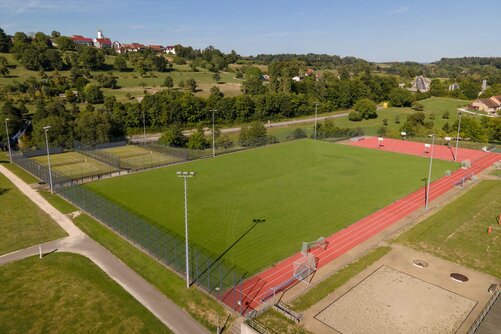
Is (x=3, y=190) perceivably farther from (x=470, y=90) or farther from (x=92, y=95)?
(x=470, y=90)

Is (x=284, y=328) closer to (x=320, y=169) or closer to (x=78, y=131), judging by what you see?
(x=320, y=169)

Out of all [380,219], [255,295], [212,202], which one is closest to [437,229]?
[380,219]

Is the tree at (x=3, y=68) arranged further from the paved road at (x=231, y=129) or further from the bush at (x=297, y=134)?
the bush at (x=297, y=134)

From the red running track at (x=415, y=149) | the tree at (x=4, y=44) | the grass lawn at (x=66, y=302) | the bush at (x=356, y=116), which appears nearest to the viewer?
the grass lawn at (x=66, y=302)

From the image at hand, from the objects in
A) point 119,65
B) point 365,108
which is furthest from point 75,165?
point 119,65

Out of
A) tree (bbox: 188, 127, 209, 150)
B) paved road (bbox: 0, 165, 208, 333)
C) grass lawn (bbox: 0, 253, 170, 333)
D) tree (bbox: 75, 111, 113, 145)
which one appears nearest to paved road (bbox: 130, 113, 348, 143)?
tree (bbox: 75, 111, 113, 145)

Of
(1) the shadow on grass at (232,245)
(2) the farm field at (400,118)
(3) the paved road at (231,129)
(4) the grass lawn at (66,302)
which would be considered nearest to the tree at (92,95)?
(3) the paved road at (231,129)
